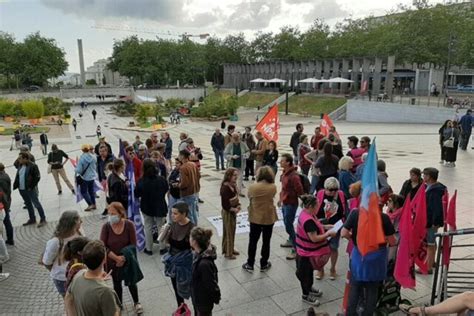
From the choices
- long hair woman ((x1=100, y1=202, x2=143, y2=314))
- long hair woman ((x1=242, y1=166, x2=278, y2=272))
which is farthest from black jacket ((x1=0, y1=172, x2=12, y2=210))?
long hair woman ((x1=242, y1=166, x2=278, y2=272))

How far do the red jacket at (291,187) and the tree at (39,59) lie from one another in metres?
92.9

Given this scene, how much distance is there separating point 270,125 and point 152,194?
497 cm

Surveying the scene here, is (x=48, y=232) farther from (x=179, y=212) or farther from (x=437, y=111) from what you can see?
(x=437, y=111)

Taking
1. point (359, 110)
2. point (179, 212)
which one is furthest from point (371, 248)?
point (359, 110)

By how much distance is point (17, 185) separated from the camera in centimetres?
814

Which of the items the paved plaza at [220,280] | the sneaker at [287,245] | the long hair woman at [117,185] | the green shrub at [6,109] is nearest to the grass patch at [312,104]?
the paved plaza at [220,280]

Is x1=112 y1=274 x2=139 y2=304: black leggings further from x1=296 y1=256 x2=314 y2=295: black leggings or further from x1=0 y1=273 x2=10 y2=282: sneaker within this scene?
x1=0 y1=273 x2=10 y2=282: sneaker

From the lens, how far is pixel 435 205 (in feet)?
18.9

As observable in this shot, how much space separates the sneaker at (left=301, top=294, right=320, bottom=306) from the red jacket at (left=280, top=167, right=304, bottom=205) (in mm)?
1622

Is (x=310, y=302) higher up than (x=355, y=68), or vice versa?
(x=355, y=68)

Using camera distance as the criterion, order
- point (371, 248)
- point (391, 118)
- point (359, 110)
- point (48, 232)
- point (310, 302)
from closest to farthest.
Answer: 1. point (371, 248)
2. point (310, 302)
3. point (48, 232)
4. point (391, 118)
5. point (359, 110)

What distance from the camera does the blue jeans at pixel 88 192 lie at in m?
9.45

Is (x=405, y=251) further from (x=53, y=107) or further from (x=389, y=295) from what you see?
(x=53, y=107)

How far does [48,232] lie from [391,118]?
3307cm
